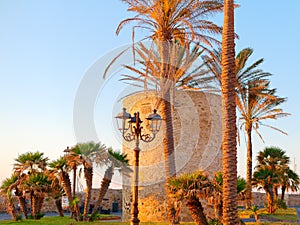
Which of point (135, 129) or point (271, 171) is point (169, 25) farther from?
point (271, 171)

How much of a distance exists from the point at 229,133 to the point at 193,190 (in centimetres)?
219

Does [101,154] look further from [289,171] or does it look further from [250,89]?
[289,171]

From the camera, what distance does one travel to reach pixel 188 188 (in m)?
12.0

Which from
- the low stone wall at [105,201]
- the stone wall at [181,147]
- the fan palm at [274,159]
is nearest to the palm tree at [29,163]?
the stone wall at [181,147]

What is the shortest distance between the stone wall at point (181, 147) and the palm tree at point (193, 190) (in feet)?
24.2

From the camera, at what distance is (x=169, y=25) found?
52.2ft

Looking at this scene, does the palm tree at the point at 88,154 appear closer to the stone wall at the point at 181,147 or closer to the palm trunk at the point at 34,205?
the stone wall at the point at 181,147

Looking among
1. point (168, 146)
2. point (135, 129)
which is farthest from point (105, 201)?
point (135, 129)

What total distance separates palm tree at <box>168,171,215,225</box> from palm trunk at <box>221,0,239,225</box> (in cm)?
133

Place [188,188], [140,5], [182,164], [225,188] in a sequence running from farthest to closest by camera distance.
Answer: [182,164] < [140,5] < [188,188] < [225,188]

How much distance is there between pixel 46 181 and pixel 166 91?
776 cm

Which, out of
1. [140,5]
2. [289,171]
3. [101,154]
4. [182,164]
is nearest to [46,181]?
[101,154]

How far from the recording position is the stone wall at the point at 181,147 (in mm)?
19984

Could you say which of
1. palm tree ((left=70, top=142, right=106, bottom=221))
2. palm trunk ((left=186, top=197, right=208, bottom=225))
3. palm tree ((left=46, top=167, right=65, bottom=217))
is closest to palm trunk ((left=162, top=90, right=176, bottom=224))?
palm trunk ((left=186, top=197, right=208, bottom=225))
